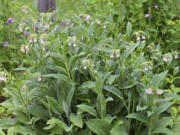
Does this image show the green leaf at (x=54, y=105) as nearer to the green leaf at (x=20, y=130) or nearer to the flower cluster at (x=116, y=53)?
the green leaf at (x=20, y=130)

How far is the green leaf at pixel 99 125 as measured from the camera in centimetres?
165

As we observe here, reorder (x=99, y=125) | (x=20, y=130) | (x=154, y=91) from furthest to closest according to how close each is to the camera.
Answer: (x=20, y=130) < (x=99, y=125) < (x=154, y=91)

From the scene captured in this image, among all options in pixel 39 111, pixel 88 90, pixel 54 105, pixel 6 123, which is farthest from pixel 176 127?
pixel 6 123

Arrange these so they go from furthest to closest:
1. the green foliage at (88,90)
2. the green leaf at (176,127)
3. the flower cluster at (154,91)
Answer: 1. the green leaf at (176,127)
2. the green foliage at (88,90)
3. the flower cluster at (154,91)

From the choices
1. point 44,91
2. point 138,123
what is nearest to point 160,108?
point 138,123

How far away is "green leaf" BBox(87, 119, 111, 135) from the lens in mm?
1649

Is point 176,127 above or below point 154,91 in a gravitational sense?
below

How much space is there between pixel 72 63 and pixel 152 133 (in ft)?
2.86

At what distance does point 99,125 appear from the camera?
65.7 inches

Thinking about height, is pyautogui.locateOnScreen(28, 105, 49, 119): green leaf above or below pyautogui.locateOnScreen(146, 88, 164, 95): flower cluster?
below

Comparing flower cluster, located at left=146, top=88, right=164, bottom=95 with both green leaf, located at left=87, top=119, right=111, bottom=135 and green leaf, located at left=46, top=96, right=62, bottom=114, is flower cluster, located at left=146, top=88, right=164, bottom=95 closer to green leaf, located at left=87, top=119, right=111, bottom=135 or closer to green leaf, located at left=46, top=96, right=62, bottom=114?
green leaf, located at left=87, top=119, right=111, bottom=135

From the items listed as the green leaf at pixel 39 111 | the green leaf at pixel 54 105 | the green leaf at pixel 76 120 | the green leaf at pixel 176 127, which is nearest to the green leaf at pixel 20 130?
the green leaf at pixel 39 111

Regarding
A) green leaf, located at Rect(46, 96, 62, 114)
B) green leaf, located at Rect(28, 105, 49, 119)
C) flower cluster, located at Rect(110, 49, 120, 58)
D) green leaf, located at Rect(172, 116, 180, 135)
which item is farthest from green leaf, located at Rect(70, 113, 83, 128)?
green leaf, located at Rect(172, 116, 180, 135)

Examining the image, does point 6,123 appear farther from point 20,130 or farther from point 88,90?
point 88,90
